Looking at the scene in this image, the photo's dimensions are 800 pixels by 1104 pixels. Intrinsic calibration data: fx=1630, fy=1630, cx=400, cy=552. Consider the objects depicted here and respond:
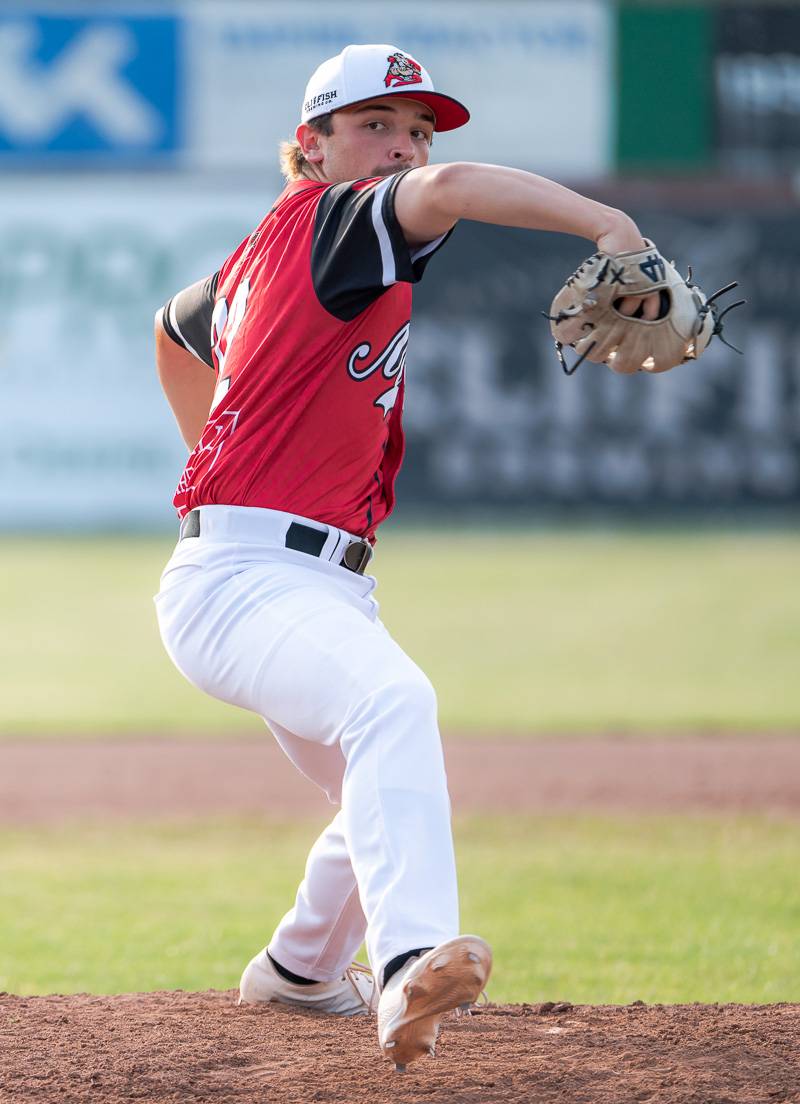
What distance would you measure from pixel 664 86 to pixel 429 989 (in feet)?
61.4

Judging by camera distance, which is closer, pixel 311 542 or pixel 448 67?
pixel 311 542

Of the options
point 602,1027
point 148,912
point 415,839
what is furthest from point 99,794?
point 415,839

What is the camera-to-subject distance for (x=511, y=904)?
5.18 m

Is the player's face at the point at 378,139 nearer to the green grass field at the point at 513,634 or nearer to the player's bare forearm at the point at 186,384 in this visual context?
the player's bare forearm at the point at 186,384

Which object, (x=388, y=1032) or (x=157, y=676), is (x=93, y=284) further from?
(x=388, y=1032)

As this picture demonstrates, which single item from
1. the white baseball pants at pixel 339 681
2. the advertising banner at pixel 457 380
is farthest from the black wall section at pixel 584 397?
the white baseball pants at pixel 339 681

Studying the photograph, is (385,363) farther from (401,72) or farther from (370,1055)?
(370,1055)

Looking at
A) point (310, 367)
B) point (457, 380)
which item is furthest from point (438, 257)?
point (310, 367)

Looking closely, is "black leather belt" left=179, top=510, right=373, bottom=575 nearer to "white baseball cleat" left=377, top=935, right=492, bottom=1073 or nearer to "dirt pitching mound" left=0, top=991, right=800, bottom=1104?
"white baseball cleat" left=377, top=935, right=492, bottom=1073

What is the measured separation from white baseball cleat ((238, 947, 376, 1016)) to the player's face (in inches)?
67.5

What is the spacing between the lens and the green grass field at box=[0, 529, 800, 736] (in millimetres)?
8758

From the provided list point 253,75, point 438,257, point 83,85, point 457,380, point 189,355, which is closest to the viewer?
point 189,355

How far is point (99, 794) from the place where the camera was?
6.95 m

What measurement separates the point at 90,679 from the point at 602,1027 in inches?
276
